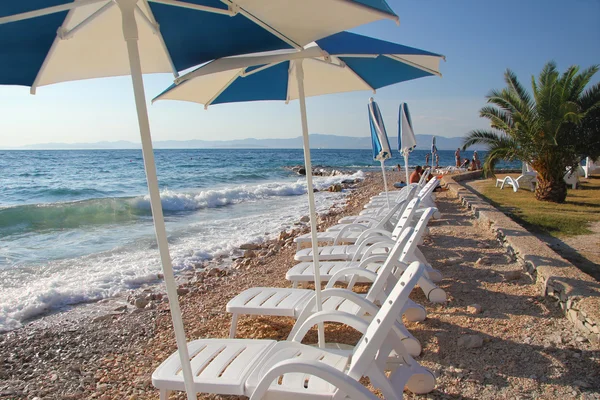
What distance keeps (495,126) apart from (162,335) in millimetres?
Answer: 11461

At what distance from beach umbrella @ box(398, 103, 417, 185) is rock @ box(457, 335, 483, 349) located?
550 cm

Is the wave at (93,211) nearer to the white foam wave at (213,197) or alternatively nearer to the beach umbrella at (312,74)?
the white foam wave at (213,197)

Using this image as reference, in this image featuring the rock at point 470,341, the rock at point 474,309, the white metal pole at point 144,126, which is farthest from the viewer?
the rock at point 474,309

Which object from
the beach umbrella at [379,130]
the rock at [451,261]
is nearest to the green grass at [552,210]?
the rock at [451,261]

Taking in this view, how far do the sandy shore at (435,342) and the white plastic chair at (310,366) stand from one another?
62 centimetres

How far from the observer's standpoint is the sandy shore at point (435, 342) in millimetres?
2850

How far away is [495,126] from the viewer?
41.3ft

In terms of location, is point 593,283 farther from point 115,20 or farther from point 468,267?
point 115,20

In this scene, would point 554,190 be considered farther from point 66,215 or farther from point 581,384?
point 66,215

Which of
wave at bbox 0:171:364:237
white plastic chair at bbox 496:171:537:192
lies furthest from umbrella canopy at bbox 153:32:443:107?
white plastic chair at bbox 496:171:537:192

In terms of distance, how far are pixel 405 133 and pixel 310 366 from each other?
24.3ft

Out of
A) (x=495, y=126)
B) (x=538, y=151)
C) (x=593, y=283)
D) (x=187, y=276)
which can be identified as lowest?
(x=187, y=276)

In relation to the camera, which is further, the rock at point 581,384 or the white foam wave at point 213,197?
the white foam wave at point 213,197

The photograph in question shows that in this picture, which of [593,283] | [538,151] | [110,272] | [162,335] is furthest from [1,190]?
[593,283]
